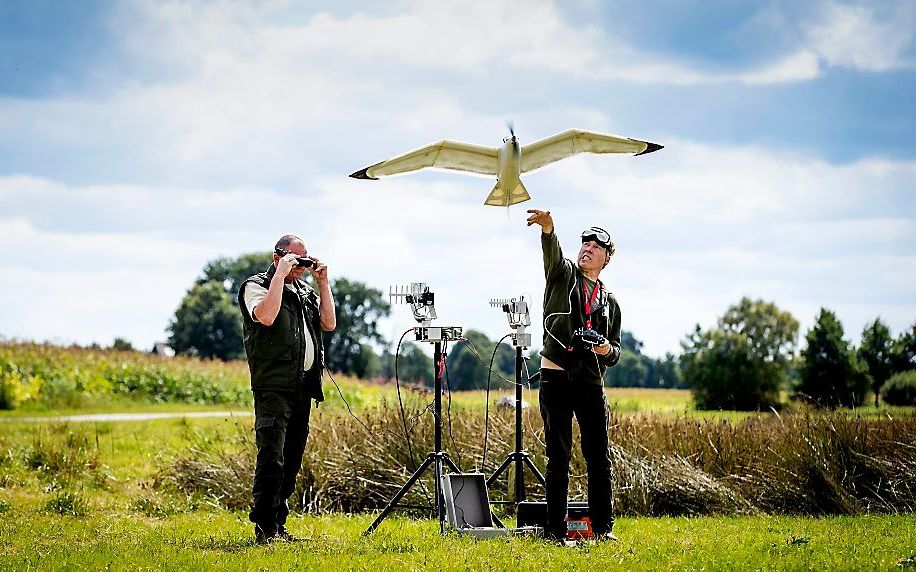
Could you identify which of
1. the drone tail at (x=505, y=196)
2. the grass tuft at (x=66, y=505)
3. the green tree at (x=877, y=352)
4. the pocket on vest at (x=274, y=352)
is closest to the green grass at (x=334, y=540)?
the grass tuft at (x=66, y=505)

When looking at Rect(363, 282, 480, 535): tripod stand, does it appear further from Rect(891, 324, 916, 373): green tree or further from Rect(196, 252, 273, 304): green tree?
Rect(196, 252, 273, 304): green tree

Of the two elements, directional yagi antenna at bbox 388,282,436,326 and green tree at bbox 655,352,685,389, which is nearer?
directional yagi antenna at bbox 388,282,436,326

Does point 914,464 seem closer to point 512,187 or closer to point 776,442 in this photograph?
point 776,442

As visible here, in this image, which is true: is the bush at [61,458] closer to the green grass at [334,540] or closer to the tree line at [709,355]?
the green grass at [334,540]

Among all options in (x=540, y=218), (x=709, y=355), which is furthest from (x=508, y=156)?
(x=709, y=355)

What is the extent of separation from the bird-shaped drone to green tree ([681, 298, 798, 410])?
82.2 feet

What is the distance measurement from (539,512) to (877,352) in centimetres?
1928

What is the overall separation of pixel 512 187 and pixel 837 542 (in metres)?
3.42

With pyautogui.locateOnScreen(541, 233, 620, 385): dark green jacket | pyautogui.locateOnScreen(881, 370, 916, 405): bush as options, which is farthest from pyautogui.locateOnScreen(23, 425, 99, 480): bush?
pyautogui.locateOnScreen(881, 370, 916, 405): bush

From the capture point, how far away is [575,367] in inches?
231

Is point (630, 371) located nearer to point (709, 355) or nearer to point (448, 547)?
point (709, 355)

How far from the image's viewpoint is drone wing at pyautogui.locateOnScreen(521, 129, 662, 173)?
6480 millimetres

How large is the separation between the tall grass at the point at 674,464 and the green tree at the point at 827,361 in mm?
14811

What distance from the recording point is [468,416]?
10.1 metres
